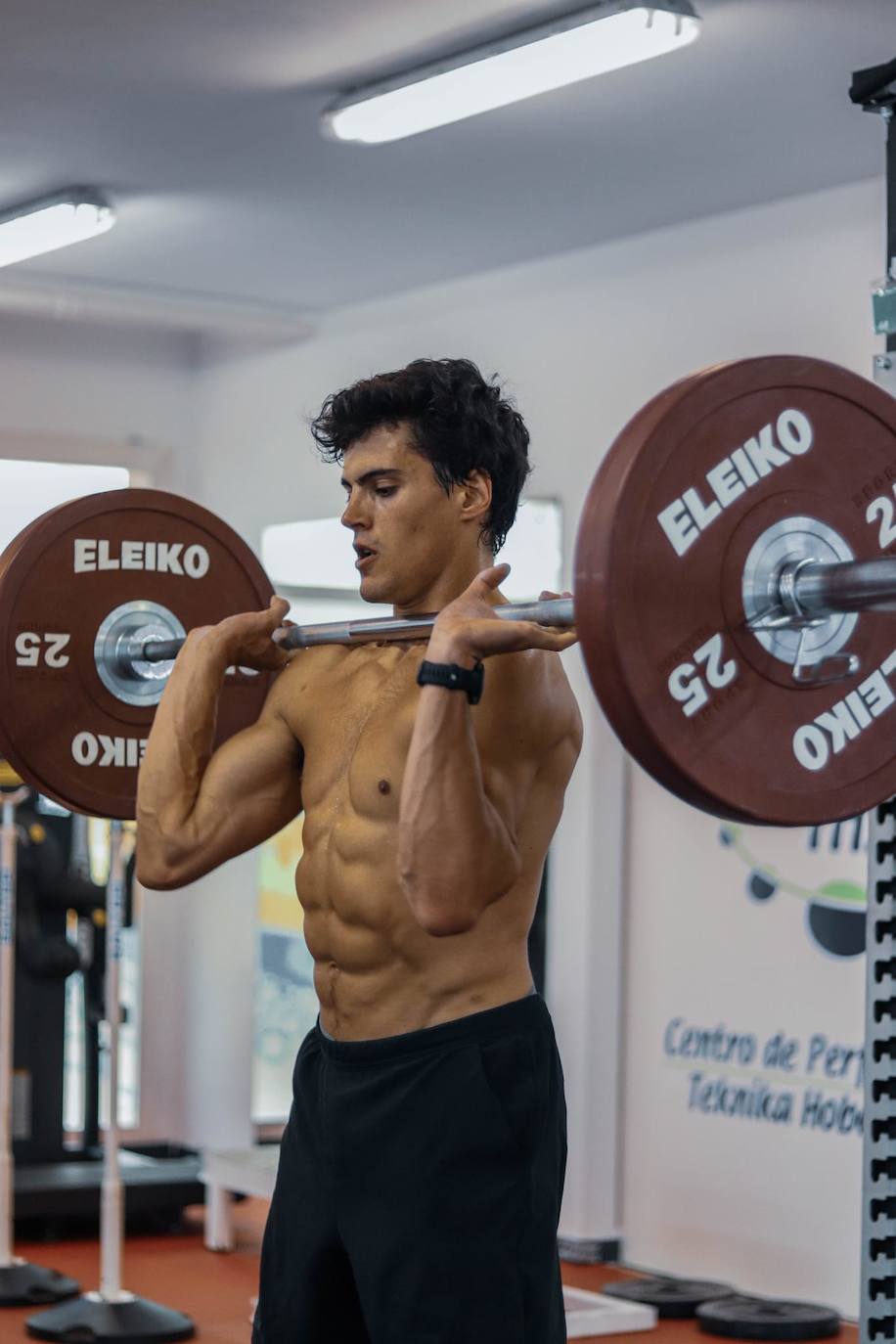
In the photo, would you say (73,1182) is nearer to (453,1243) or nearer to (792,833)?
(792,833)

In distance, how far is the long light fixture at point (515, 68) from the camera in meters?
3.99

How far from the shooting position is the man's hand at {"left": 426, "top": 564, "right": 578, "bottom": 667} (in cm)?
232

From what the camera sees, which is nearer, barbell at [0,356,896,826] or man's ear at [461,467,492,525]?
barbell at [0,356,896,826]

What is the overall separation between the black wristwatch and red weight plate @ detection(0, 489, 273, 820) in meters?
0.99

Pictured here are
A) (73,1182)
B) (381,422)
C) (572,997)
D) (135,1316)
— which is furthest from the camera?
(73,1182)

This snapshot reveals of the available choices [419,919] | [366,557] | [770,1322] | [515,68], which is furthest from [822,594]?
[770,1322]

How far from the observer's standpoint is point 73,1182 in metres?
6.36

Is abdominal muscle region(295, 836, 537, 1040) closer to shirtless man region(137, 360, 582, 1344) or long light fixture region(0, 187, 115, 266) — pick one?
shirtless man region(137, 360, 582, 1344)

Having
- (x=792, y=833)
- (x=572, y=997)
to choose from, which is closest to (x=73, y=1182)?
(x=572, y=997)

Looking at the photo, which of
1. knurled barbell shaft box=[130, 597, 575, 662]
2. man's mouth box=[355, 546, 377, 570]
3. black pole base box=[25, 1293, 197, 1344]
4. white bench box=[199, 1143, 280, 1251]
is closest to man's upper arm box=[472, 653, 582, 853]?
knurled barbell shaft box=[130, 597, 575, 662]

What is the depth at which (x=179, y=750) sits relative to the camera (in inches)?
114

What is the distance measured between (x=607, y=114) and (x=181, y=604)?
1915 mm

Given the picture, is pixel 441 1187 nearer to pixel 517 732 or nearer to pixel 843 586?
pixel 517 732

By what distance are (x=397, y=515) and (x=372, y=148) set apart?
257cm
